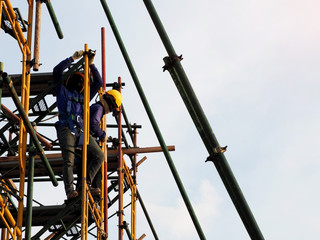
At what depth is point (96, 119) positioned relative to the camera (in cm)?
1045

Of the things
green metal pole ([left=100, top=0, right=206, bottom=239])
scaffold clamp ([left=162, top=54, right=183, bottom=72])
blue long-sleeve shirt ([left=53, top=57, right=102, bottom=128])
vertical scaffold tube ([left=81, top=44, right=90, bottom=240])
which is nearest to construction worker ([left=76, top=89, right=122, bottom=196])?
blue long-sleeve shirt ([left=53, top=57, right=102, bottom=128])

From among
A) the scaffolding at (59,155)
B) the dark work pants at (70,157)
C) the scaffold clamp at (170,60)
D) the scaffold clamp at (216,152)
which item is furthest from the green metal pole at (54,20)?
the scaffold clamp at (216,152)

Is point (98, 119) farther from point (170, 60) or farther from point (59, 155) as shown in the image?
point (170, 60)

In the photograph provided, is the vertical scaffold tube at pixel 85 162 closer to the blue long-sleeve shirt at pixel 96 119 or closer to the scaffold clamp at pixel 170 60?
the blue long-sleeve shirt at pixel 96 119

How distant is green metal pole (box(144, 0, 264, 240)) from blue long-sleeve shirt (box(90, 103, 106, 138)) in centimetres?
455

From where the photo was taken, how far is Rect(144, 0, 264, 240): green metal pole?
5895 millimetres

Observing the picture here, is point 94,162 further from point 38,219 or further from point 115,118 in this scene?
point 115,118

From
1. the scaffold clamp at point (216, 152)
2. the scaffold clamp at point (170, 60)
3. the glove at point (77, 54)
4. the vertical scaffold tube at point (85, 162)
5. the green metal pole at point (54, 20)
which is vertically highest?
the green metal pole at point (54, 20)

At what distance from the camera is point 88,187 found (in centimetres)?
957

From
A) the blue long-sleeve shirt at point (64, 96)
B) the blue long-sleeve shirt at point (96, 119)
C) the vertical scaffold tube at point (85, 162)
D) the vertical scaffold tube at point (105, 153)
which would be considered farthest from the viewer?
the vertical scaffold tube at point (105, 153)

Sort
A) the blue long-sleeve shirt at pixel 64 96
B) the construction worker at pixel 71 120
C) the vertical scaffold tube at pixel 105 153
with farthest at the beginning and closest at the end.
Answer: the vertical scaffold tube at pixel 105 153 → the blue long-sleeve shirt at pixel 64 96 → the construction worker at pixel 71 120

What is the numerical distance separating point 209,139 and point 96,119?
182 inches

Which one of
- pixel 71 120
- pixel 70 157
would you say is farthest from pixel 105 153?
pixel 70 157

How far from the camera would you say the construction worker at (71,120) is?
977 cm
